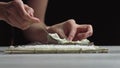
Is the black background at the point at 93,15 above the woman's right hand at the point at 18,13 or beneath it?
beneath

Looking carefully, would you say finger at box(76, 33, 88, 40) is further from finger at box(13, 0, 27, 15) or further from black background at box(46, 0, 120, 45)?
black background at box(46, 0, 120, 45)

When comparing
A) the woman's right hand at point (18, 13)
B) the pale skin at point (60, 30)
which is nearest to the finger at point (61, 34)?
the pale skin at point (60, 30)

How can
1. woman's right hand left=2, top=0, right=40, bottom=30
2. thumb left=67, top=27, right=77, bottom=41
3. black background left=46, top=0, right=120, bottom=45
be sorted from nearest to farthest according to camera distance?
woman's right hand left=2, top=0, right=40, bottom=30 < thumb left=67, top=27, right=77, bottom=41 < black background left=46, top=0, right=120, bottom=45

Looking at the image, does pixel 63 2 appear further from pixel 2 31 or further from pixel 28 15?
pixel 28 15

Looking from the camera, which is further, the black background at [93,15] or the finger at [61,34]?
the black background at [93,15]

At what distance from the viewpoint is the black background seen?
1.93 m

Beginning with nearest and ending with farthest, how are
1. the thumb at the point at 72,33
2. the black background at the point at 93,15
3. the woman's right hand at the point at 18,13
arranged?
1. the woman's right hand at the point at 18,13
2. the thumb at the point at 72,33
3. the black background at the point at 93,15

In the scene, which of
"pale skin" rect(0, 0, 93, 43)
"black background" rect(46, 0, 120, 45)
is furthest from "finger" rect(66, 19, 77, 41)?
"black background" rect(46, 0, 120, 45)

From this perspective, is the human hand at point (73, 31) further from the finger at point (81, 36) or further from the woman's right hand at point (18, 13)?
the woman's right hand at point (18, 13)

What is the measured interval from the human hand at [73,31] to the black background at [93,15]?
0.87 meters

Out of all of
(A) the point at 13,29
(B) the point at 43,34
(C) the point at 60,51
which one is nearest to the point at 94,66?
(C) the point at 60,51

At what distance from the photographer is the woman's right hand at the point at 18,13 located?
21.4 inches

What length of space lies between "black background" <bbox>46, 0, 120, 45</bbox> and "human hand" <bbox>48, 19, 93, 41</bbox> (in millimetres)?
875

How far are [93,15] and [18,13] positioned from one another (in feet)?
4.66
